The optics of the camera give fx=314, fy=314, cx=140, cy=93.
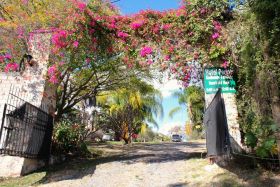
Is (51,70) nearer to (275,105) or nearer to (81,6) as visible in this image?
(81,6)

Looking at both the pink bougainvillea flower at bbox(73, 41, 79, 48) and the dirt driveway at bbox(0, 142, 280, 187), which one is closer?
the dirt driveway at bbox(0, 142, 280, 187)

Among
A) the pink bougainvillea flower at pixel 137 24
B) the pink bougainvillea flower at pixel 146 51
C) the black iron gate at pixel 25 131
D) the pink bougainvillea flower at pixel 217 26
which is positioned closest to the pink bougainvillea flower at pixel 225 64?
the pink bougainvillea flower at pixel 217 26

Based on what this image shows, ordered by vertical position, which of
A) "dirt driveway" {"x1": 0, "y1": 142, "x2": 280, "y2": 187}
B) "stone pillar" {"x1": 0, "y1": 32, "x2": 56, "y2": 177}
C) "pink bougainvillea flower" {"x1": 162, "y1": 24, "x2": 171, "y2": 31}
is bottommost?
"dirt driveway" {"x1": 0, "y1": 142, "x2": 280, "y2": 187}

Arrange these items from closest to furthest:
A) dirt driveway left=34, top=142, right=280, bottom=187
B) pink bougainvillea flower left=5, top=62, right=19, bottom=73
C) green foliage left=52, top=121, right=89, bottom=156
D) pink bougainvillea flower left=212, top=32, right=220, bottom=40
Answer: dirt driveway left=34, top=142, right=280, bottom=187 → pink bougainvillea flower left=212, top=32, right=220, bottom=40 → pink bougainvillea flower left=5, top=62, right=19, bottom=73 → green foliage left=52, top=121, right=89, bottom=156

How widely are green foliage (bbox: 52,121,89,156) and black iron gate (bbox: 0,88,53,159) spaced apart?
81 cm

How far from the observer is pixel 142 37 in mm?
10141

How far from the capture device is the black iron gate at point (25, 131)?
8.61 meters

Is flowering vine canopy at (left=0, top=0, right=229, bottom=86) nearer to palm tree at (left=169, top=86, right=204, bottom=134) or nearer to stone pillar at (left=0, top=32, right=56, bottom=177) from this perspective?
stone pillar at (left=0, top=32, right=56, bottom=177)

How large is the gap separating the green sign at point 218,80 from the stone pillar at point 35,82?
5.41m

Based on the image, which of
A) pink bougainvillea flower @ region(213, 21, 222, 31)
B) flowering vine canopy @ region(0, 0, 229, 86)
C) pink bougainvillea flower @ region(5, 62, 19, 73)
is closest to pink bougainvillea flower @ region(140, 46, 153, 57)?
flowering vine canopy @ region(0, 0, 229, 86)

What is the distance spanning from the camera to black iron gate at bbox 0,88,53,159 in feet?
28.2

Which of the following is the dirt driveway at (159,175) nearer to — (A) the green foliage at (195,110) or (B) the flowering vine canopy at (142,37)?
(B) the flowering vine canopy at (142,37)

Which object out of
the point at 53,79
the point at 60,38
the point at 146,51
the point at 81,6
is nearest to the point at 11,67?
the point at 53,79

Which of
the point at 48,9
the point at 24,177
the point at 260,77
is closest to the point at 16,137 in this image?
the point at 24,177
